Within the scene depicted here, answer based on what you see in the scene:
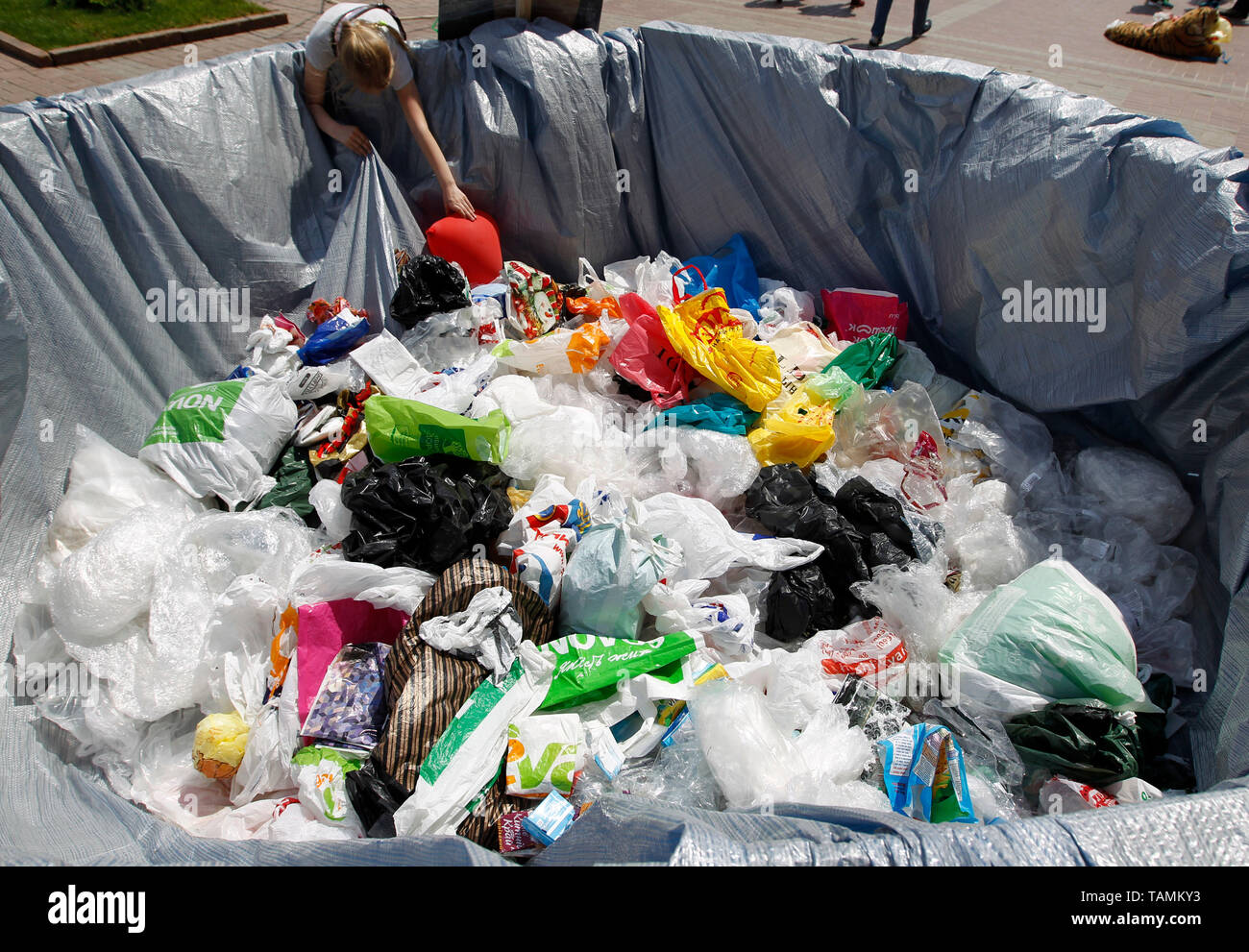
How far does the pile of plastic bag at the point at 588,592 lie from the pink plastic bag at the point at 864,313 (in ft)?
1.60

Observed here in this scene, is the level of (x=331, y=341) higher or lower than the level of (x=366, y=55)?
lower

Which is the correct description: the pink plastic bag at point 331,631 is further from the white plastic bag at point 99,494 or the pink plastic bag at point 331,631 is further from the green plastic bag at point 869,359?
the green plastic bag at point 869,359

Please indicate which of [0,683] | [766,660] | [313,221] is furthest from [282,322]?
[766,660]

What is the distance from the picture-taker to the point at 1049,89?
295 cm

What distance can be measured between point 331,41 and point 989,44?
7.17m

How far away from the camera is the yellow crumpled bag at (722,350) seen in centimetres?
302

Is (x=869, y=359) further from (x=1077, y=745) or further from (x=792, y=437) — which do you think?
(x=1077, y=745)

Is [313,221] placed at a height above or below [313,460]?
above

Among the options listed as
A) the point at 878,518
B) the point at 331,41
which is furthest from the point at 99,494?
the point at 878,518

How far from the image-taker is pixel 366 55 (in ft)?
9.91

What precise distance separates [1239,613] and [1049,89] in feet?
7.10

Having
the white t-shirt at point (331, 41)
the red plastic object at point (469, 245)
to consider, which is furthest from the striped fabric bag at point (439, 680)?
the white t-shirt at point (331, 41)
